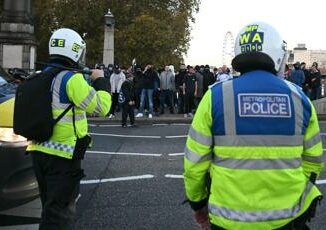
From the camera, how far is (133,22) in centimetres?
3775

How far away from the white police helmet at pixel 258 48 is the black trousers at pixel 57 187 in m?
1.66

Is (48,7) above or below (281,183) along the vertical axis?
above

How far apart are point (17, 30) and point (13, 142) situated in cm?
1543

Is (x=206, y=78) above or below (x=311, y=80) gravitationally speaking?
below

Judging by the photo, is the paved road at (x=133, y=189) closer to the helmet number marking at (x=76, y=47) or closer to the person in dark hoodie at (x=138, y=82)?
the helmet number marking at (x=76, y=47)

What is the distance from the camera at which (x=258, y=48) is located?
2820 mm

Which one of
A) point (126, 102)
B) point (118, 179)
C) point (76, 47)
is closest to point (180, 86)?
point (126, 102)

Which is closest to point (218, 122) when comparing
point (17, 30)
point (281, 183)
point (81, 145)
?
point (281, 183)

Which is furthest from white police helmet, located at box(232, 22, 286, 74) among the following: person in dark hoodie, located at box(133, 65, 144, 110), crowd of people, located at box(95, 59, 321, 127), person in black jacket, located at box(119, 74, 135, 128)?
person in dark hoodie, located at box(133, 65, 144, 110)

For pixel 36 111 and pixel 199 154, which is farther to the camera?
pixel 36 111

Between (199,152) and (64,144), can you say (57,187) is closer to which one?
(64,144)

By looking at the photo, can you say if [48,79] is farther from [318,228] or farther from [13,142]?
[318,228]

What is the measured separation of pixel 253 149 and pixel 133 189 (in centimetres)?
465

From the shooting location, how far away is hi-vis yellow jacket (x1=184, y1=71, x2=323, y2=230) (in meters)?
2.70
